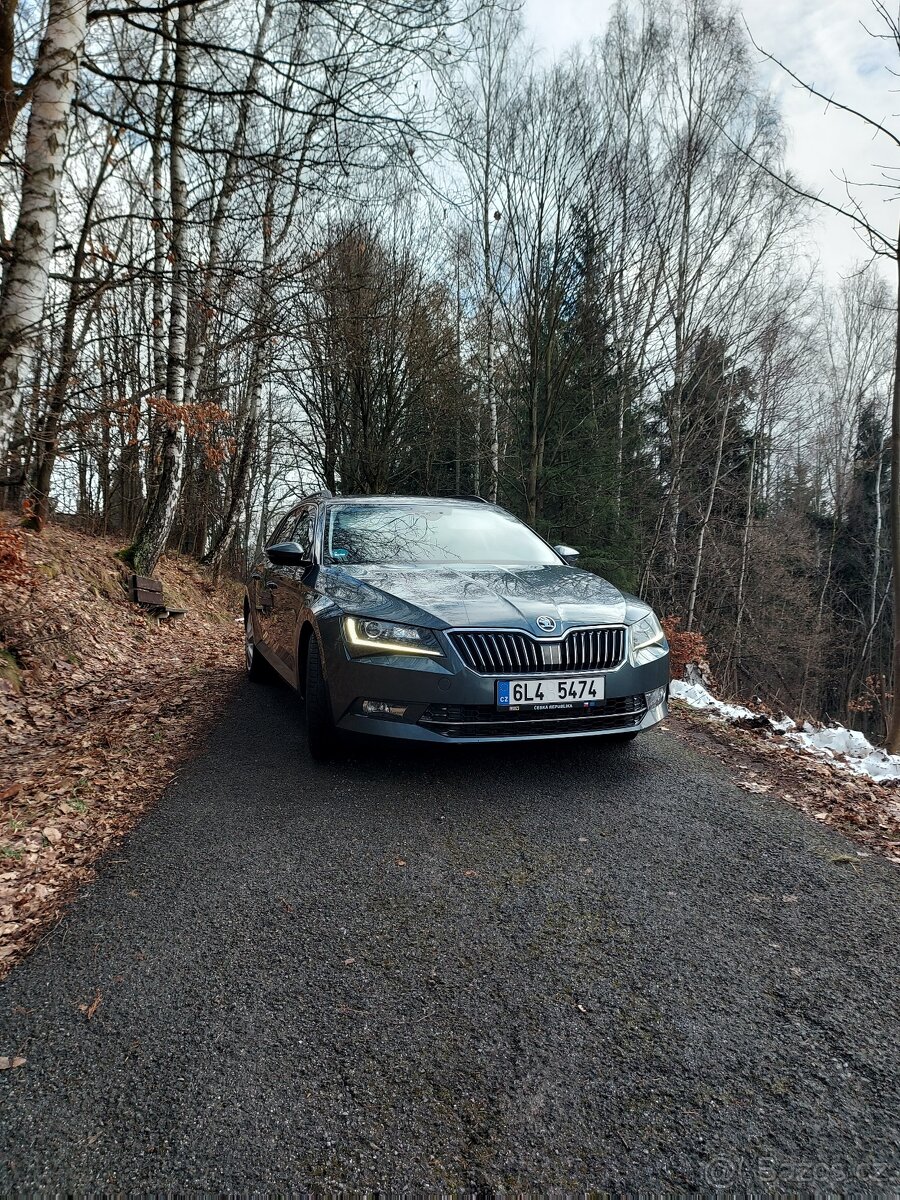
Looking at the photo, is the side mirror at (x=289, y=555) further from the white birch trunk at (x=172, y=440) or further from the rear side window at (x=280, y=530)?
the white birch trunk at (x=172, y=440)

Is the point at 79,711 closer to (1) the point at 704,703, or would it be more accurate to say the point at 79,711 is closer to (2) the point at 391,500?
(2) the point at 391,500

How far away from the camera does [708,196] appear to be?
1586 centimetres

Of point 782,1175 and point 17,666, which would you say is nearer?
point 782,1175

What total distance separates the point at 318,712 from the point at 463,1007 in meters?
2.14

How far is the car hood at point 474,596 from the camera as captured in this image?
3611mm

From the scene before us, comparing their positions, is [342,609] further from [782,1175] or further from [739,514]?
[739,514]

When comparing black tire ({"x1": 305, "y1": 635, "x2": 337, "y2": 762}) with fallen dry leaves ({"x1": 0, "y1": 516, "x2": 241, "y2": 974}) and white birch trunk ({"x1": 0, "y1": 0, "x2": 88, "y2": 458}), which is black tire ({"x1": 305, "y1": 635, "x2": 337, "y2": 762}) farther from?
white birch trunk ({"x1": 0, "y1": 0, "x2": 88, "y2": 458})

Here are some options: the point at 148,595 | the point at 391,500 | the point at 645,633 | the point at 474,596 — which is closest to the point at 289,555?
the point at 391,500

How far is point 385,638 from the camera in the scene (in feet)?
11.8

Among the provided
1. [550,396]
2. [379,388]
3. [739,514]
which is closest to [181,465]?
[550,396]

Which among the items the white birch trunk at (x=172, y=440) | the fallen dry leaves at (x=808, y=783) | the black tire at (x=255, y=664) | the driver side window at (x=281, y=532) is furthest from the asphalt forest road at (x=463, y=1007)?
the white birch trunk at (x=172, y=440)

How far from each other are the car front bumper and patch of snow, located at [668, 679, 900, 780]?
1.24 metres

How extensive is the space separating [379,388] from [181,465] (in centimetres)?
831

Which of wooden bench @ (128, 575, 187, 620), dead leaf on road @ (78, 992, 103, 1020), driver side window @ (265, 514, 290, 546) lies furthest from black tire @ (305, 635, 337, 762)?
wooden bench @ (128, 575, 187, 620)
